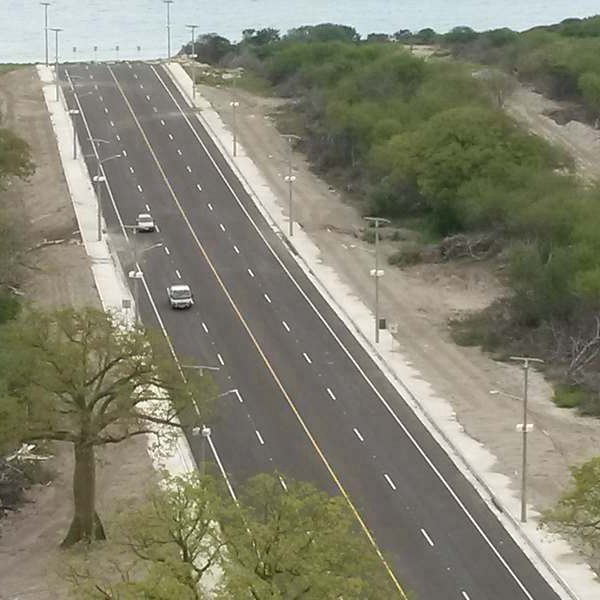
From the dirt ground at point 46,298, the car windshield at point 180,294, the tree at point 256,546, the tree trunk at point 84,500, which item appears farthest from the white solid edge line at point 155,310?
the tree at point 256,546

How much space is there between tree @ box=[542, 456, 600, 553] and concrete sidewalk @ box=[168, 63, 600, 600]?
7.69 feet

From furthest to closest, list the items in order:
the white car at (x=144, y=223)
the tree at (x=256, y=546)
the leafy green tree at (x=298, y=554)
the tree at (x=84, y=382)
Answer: the white car at (x=144, y=223), the tree at (x=84, y=382), the tree at (x=256, y=546), the leafy green tree at (x=298, y=554)

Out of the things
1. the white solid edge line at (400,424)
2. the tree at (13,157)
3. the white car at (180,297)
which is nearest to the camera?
the white solid edge line at (400,424)

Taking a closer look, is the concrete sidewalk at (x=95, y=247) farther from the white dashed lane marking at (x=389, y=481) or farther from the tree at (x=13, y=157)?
the white dashed lane marking at (x=389, y=481)

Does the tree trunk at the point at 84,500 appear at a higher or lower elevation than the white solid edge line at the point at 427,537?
higher

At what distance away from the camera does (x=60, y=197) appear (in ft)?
306

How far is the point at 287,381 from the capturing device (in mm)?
63000

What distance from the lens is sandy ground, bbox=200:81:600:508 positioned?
56019 mm

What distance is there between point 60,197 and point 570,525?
56146 mm

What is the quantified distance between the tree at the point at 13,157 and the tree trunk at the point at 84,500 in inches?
1596

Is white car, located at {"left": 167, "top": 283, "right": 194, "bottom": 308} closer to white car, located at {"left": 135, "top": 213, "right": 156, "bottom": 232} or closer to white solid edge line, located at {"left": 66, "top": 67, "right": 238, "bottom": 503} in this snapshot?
white solid edge line, located at {"left": 66, "top": 67, "right": 238, "bottom": 503}

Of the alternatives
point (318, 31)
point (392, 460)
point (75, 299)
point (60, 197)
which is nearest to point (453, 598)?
point (392, 460)

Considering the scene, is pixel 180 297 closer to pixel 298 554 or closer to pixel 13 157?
pixel 13 157

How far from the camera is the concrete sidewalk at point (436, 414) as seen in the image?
4622 centimetres
